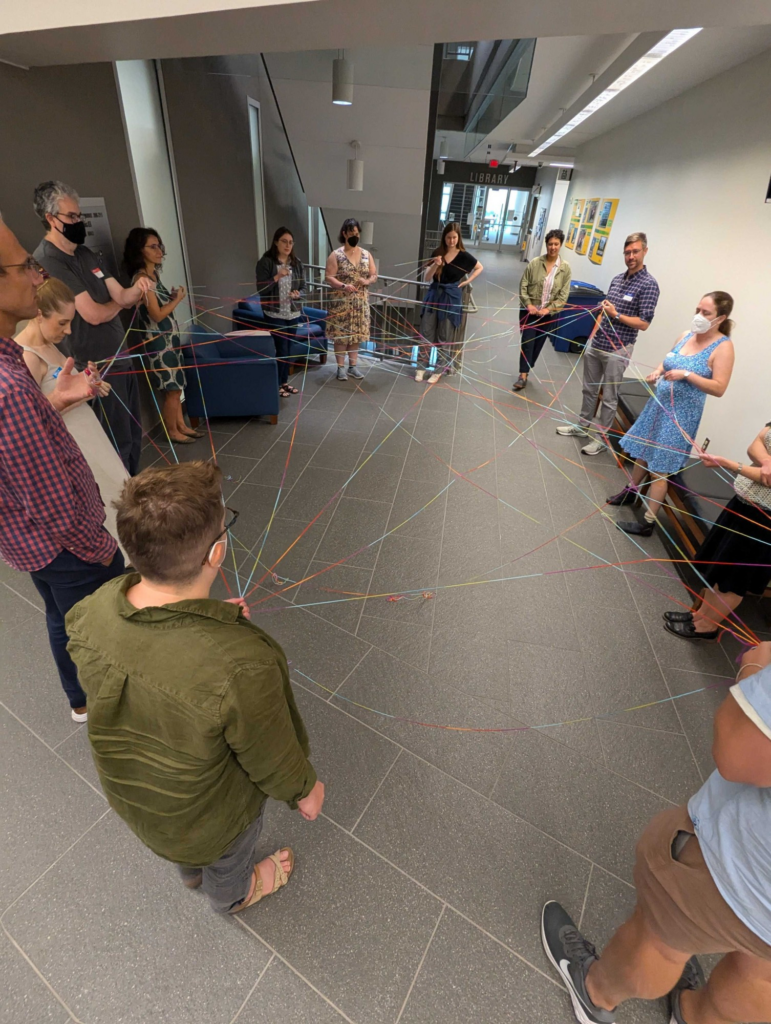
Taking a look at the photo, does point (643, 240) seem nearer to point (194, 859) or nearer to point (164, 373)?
point (164, 373)

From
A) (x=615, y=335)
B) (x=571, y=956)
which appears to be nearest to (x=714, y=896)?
(x=571, y=956)

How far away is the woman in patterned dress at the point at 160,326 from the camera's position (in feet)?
10.5

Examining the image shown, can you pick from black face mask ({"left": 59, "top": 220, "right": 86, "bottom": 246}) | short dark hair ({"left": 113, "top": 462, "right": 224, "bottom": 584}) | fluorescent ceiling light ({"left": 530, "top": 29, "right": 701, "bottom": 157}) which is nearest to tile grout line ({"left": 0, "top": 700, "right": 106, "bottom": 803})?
short dark hair ({"left": 113, "top": 462, "right": 224, "bottom": 584})

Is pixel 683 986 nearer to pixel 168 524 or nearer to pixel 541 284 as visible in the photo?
pixel 168 524

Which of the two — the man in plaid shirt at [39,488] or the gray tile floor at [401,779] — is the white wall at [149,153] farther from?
the man in plaid shirt at [39,488]

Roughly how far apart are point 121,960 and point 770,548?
8.62ft

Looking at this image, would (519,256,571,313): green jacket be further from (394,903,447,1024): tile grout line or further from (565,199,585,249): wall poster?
(565,199,585,249): wall poster

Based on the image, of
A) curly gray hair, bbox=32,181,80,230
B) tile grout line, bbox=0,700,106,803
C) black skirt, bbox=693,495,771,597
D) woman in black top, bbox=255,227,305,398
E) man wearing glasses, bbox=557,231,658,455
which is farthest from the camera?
woman in black top, bbox=255,227,305,398

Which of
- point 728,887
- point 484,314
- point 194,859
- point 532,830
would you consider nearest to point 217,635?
point 194,859

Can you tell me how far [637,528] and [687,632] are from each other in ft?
3.07

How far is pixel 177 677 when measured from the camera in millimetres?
844

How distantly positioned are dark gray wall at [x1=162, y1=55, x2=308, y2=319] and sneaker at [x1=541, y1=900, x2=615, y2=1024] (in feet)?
16.8

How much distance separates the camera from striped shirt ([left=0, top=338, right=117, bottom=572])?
1245 mm

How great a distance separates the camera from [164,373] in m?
3.55
